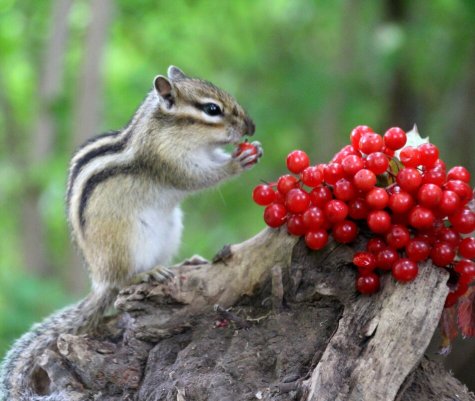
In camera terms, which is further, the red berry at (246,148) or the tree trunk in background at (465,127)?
the tree trunk in background at (465,127)

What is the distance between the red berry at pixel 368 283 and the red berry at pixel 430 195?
0.26 metres

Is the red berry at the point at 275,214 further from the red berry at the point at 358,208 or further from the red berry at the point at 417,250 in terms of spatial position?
the red berry at the point at 417,250

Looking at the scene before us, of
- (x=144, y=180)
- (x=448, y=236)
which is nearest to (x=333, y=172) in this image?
(x=448, y=236)

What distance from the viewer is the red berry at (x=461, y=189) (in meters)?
1.86

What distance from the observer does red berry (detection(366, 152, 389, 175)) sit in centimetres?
186

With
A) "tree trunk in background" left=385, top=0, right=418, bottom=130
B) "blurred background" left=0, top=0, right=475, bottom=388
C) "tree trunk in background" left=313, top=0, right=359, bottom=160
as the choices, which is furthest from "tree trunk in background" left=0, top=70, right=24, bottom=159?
"tree trunk in background" left=385, top=0, right=418, bottom=130

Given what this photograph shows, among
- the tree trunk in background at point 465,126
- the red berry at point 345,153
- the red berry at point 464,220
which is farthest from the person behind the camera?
the tree trunk in background at point 465,126

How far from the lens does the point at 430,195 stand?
5.92ft

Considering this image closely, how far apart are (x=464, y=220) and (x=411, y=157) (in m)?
0.22

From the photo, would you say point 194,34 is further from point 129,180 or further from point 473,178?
point 129,180

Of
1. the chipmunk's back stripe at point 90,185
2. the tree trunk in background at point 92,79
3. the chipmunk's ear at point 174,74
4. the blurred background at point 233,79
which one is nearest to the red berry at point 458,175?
the chipmunk's back stripe at point 90,185

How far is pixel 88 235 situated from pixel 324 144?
12.8 feet

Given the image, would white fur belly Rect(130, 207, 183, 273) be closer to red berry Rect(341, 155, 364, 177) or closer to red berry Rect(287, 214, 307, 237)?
red berry Rect(287, 214, 307, 237)

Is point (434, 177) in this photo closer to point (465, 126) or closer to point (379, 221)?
point (379, 221)
